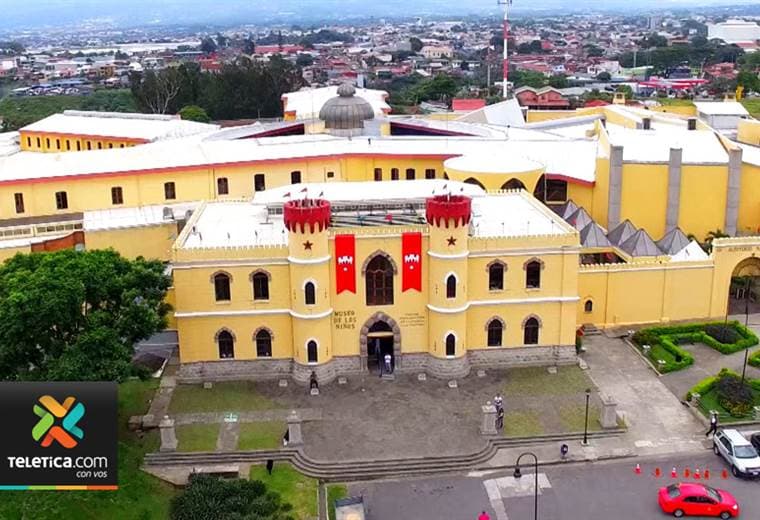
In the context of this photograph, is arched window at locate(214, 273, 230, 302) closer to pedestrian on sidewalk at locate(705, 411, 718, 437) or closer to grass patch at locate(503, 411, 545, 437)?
grass patch at locate(503, 411, 545, 437)

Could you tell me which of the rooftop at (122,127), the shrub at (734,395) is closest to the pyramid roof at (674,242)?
the shrub at (734,395)

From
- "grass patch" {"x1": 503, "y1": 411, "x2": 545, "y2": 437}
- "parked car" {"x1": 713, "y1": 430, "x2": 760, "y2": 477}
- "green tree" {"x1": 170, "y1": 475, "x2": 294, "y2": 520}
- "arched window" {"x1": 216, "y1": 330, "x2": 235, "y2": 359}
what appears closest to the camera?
"green tree" {"x1": 170, "y1": 475, "x2": 294, "y2": 520}

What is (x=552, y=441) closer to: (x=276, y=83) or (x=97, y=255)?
(x=97, y=255)

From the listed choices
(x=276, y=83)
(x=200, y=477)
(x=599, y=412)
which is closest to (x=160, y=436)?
(x=200, y=477)

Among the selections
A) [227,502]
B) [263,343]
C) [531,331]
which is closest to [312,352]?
[263,343]

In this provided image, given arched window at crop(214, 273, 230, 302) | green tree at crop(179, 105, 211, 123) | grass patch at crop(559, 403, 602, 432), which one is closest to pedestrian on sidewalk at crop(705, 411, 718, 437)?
grass patch at crop(559, 403, 602, 432)

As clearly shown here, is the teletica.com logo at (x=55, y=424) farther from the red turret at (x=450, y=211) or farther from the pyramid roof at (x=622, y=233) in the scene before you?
the pyramid roof at (x=622, y=233)
